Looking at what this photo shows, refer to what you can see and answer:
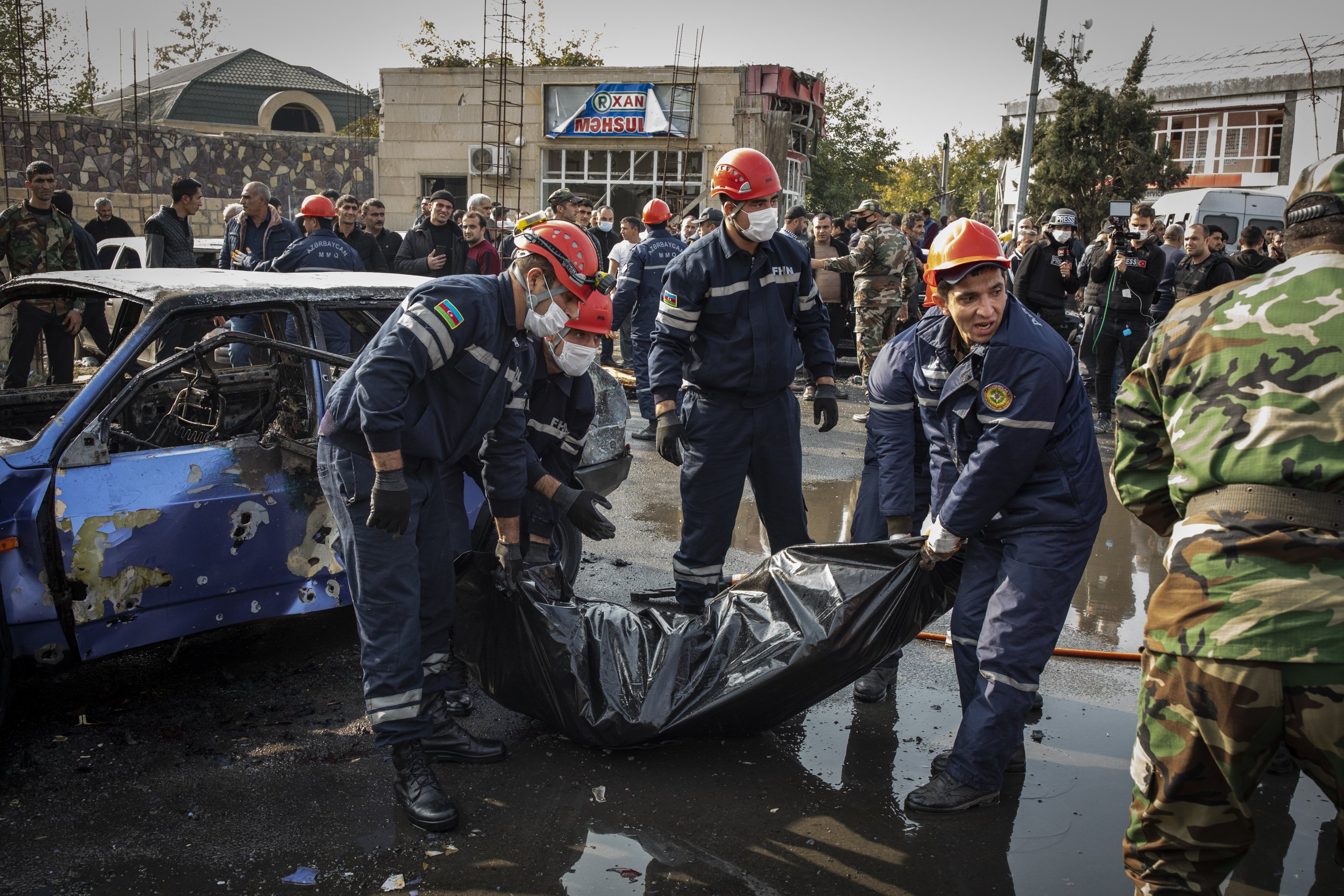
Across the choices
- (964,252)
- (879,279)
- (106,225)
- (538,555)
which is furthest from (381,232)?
(964,252)

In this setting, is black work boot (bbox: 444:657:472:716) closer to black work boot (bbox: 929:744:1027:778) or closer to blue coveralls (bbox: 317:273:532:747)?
blue coveralls (bbox: 317:273:532:747)

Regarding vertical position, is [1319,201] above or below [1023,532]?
above

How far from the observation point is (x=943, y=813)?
306 cm

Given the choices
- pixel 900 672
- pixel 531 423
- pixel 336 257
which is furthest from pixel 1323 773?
pixel 336 257

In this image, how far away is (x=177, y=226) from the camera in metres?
8.77

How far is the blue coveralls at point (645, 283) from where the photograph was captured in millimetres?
7934

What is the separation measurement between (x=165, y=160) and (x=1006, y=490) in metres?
19.1

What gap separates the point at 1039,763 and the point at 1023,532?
3.06 feet

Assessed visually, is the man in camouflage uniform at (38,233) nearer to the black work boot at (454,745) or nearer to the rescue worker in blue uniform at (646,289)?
the rescue worker in blue uniform at (646,289)

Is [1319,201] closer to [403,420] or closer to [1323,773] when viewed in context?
[1323,773]

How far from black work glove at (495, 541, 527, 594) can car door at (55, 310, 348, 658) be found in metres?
0.80

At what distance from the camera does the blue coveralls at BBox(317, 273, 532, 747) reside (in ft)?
9.70

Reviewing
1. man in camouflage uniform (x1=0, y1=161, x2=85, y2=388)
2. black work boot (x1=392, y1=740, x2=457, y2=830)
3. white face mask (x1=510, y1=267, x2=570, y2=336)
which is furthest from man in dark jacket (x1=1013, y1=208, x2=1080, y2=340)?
man in camouflage uniform (x1=0, y1=161, x2=85, y2=388)

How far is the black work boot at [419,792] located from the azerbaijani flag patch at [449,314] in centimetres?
127
